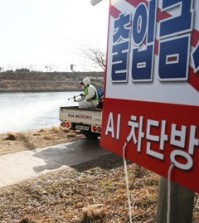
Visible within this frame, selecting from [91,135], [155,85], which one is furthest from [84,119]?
[155,85]

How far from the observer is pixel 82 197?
16.9ft

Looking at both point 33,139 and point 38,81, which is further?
point 38,81

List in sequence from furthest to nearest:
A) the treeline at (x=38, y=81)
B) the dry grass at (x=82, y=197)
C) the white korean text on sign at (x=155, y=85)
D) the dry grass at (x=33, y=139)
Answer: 1. the treeline at (x=38, y=81)
2. the dry grass at (x=33, y=139)
3. the dry grass at (x=82, y=197)
4. the white korean text on sign at (x=155, y=85)

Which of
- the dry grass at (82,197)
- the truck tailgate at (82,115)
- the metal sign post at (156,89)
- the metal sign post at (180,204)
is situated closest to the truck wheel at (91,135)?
the truck tailgate at (82,115)

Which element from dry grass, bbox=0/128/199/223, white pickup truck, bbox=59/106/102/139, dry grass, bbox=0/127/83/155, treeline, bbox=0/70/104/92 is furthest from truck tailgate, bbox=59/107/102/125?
treeline, bbox=0/70/104/92

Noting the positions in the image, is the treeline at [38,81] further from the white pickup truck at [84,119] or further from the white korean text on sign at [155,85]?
the white korean text on sign at [155,85]

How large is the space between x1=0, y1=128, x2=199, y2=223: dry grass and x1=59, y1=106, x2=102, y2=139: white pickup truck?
7.12 feet

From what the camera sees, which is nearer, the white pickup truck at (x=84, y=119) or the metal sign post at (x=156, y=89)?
the metal sign post at (x=156, y=89)

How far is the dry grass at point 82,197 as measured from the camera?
4098mm

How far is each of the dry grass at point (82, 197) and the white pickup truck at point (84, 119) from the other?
2.17 metres

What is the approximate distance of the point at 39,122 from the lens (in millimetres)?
15469

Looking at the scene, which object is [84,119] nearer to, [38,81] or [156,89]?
[156,89]

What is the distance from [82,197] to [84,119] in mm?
4402

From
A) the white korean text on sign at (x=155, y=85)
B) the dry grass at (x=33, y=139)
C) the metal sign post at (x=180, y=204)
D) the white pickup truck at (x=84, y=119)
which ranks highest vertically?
the white korean text on sign at (x=155, y=85)
